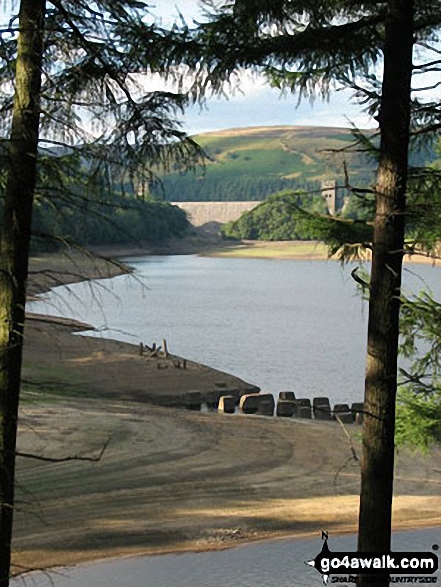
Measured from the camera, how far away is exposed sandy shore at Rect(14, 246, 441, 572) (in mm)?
17719

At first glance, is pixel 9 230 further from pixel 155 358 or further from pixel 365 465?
pixel 155 358

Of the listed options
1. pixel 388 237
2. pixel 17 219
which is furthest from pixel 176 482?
pixel 17 219

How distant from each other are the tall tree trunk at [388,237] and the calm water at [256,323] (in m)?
10.2

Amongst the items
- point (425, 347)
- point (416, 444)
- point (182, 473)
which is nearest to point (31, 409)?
point (182, 473)

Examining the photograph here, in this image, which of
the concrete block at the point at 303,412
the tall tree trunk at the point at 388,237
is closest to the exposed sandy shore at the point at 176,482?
the concrete block at the point at 303,412

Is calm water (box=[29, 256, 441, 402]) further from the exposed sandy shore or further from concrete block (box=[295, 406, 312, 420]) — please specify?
concrete block (box=[295, 406, 312, 420])

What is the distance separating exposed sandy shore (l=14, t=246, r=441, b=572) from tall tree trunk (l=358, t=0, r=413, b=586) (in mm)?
6281

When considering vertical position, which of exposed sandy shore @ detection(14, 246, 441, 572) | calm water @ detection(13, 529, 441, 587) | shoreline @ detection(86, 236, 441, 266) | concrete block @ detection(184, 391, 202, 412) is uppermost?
shoreline @ detection(86, 236, 441, 266)

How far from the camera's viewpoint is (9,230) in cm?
639

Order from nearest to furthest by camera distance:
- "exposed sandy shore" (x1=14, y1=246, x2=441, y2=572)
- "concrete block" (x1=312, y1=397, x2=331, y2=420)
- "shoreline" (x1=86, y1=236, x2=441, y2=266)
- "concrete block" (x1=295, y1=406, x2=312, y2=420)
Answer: "exposed sandy shore" (x1=14, y1=246, x2=441, y2=572) → "concrete block" (x1=295, y1=406, x2=312, y2=420) → "concrete block" (x1=312, y1=397, x2=331, y2=420) → "shoreline" (x1=86, y1=236, x2=441, y2=266)

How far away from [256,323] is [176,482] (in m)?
40.5

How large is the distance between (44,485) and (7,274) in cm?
1436

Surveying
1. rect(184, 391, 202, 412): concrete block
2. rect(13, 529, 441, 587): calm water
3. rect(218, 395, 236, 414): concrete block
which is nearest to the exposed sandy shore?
rect(13, 529, 441, 587): calm water

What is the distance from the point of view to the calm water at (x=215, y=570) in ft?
52.0
